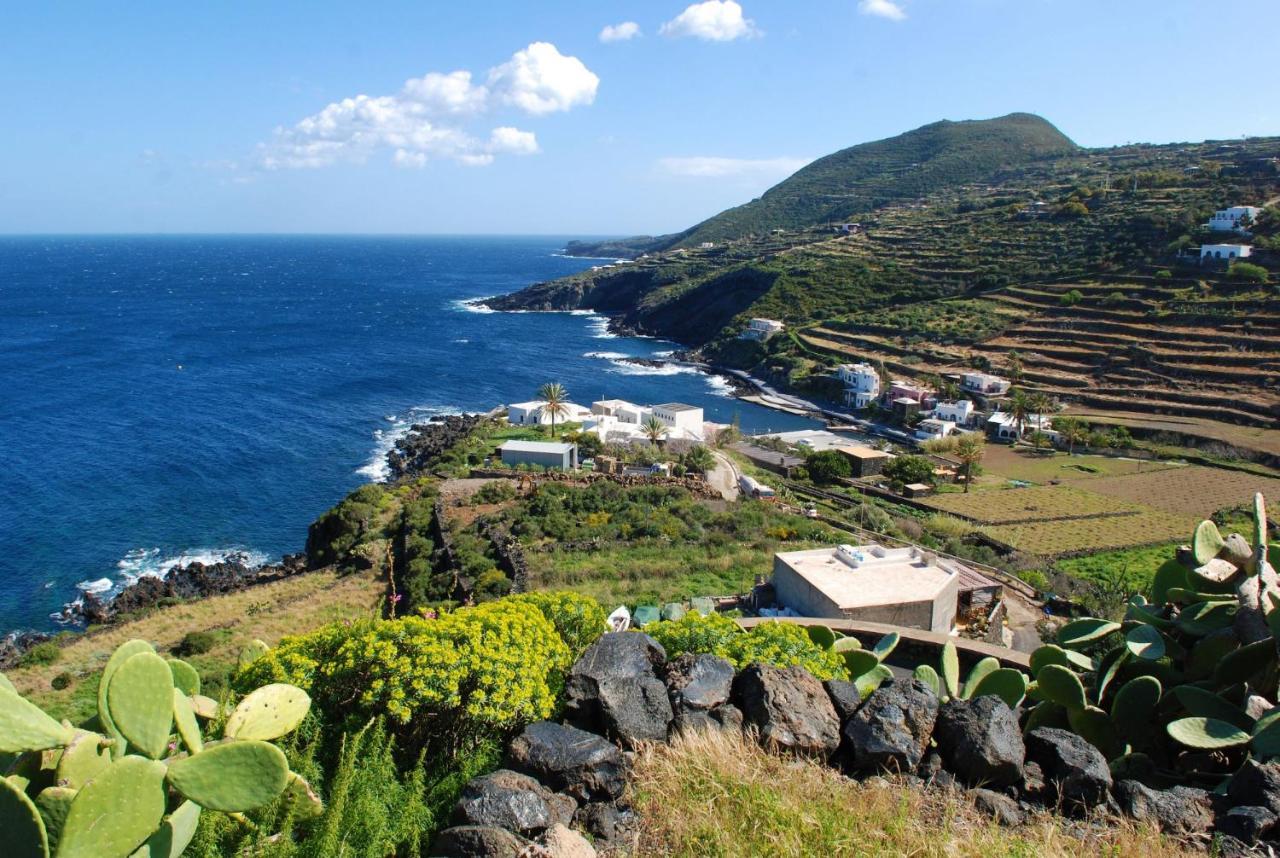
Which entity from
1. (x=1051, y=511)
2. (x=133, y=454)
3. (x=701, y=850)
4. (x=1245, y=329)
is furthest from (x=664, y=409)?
(x=701, y=850)

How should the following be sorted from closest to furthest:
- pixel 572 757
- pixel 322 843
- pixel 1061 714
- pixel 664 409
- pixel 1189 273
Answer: pixel 322 843
pixel 572 757
pixel 1061 714
pixel 664 409
pixel 1189 273

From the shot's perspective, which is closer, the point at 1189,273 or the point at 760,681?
the point at 760,681

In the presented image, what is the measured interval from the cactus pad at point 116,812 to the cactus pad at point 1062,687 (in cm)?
729

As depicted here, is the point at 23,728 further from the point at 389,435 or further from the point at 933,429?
the point at 933,429

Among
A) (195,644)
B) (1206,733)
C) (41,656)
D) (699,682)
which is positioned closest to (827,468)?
(195,644)

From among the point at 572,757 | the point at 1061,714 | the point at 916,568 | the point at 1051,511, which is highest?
the point at 572,757

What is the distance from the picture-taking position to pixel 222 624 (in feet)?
87.4

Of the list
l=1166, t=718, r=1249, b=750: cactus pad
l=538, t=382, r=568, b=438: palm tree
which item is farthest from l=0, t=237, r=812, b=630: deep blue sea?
l=1166, t=718, r=1249, b=750: cactus pad

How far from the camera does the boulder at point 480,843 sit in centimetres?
537

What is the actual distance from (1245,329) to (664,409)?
4524 centimetres

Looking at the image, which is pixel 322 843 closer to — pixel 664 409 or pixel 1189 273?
pixel 664 409

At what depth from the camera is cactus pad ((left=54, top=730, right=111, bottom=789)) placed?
479 cm

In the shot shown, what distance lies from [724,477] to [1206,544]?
1356 inches

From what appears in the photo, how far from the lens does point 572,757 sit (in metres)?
6.53
